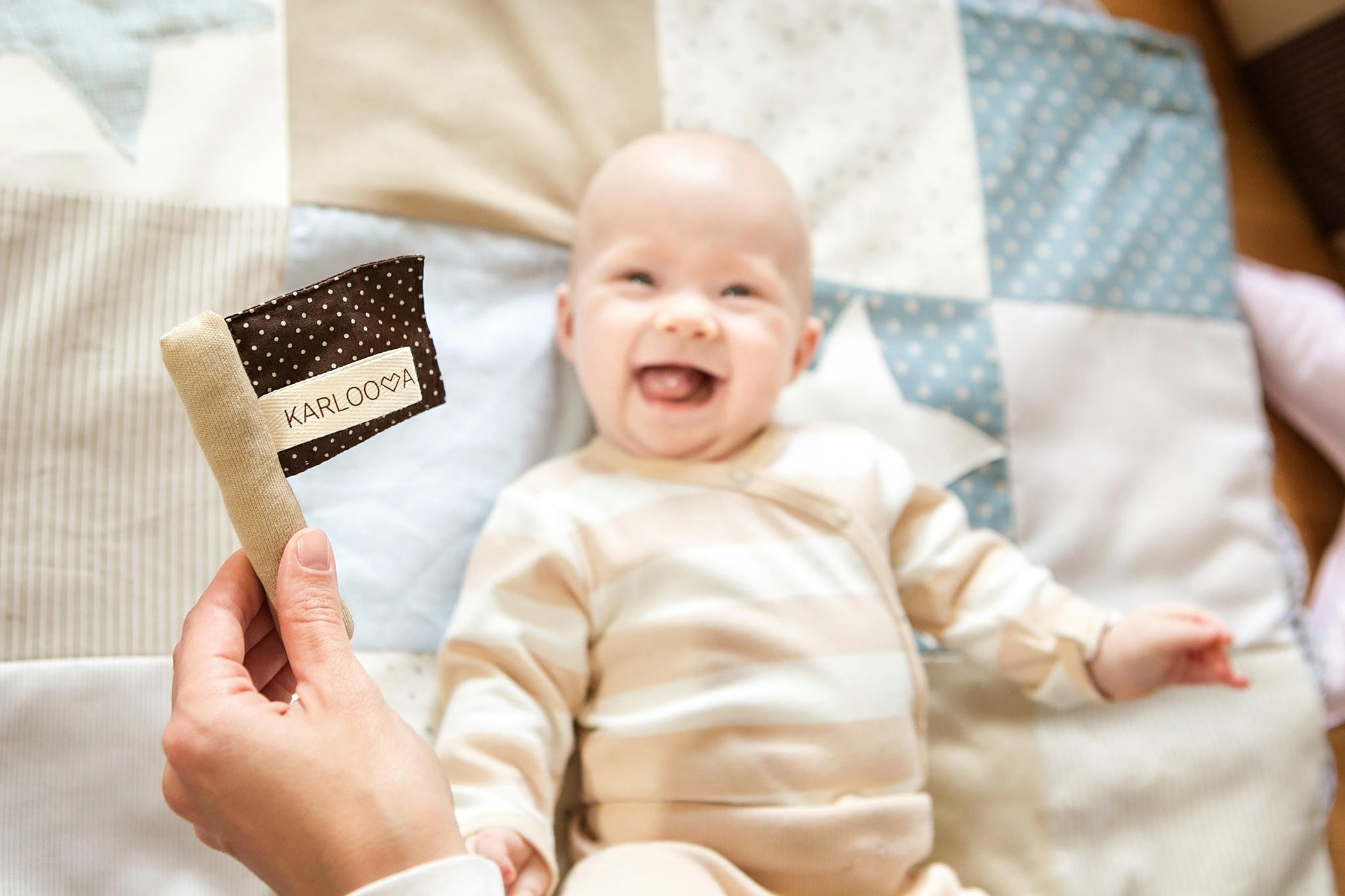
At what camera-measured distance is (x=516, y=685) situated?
899mm

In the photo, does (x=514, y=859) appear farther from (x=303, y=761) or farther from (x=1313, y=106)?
(x=1313, y=106)

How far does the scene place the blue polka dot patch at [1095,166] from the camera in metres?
1.34

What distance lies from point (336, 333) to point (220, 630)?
172 millimetres

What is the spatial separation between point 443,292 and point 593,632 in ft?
1.21

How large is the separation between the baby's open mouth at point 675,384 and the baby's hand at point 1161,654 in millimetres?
458

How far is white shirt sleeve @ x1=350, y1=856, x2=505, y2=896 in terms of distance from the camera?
20.3 inches

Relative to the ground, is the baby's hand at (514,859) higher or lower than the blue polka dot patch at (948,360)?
lower

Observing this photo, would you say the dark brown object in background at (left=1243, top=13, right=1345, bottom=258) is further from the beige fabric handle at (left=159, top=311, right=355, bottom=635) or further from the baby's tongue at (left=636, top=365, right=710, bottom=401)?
the beige fabric handle at (left=159, top=311, right=355, bottom=635)

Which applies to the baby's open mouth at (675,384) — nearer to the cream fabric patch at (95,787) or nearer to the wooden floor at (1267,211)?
the cream fabric patch at (95,787)

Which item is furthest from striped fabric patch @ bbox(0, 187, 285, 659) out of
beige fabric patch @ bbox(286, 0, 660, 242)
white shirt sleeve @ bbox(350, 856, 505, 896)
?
white shirt sleeve @ bbox(350, 856, 505, 896)

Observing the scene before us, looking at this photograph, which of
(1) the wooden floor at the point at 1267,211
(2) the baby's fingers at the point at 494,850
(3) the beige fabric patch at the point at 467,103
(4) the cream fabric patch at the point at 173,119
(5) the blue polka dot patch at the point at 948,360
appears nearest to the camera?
(2) the baby's fingers at the point at 494,850

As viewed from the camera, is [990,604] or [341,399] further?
[990,604]

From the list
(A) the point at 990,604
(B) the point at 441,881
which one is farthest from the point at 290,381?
(A) the point at 990,604

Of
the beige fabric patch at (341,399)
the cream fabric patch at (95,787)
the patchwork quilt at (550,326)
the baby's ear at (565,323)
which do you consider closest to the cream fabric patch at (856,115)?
the patchwork quilt at (550,326)
